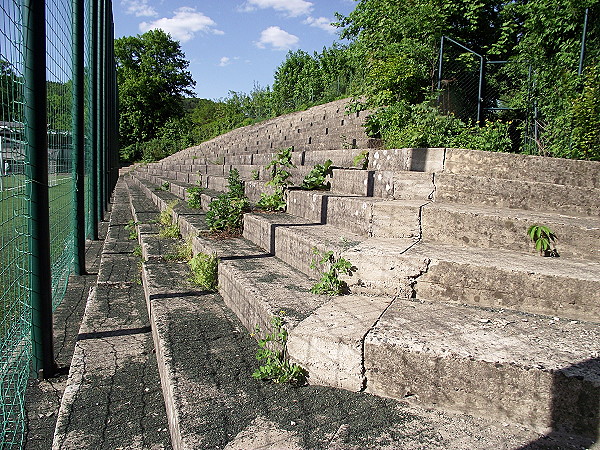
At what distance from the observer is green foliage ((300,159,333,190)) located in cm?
425

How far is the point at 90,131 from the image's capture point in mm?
7148

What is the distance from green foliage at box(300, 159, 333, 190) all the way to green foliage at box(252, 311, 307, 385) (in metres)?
2.36

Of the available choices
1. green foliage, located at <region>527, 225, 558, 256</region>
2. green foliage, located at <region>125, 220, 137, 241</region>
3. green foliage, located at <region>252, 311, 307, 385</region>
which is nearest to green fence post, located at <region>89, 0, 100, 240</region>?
green foliage, located at <region>125, 220, 137, 241</region>

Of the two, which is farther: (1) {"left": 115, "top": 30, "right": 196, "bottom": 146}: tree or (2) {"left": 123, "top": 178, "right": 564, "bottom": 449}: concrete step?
(1) {"left": 115, "top": 30, "right": 196, "bottom": 146}: tree

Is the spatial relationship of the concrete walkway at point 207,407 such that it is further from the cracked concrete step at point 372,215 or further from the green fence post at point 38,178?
the cracked concrete step at point 372,215

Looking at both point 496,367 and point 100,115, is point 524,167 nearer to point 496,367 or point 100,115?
point 496,367

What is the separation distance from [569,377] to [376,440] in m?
0.64

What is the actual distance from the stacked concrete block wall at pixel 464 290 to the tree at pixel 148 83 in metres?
38.3

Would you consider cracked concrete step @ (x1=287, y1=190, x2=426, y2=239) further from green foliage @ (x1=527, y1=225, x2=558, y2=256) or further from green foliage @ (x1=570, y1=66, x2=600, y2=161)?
green foliage @ (x1=570, y1=66, x2=600, y2=161)

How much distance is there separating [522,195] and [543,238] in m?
0.74

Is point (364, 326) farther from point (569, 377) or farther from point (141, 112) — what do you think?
point (141, 112)

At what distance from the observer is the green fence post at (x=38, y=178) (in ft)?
8.29

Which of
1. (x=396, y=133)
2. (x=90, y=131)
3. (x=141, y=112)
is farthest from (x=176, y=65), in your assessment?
(x=396, y=133)

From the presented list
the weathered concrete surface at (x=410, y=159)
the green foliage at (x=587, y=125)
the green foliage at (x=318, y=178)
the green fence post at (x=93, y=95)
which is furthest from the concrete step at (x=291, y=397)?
the green fence post at (x=93, y=95)
